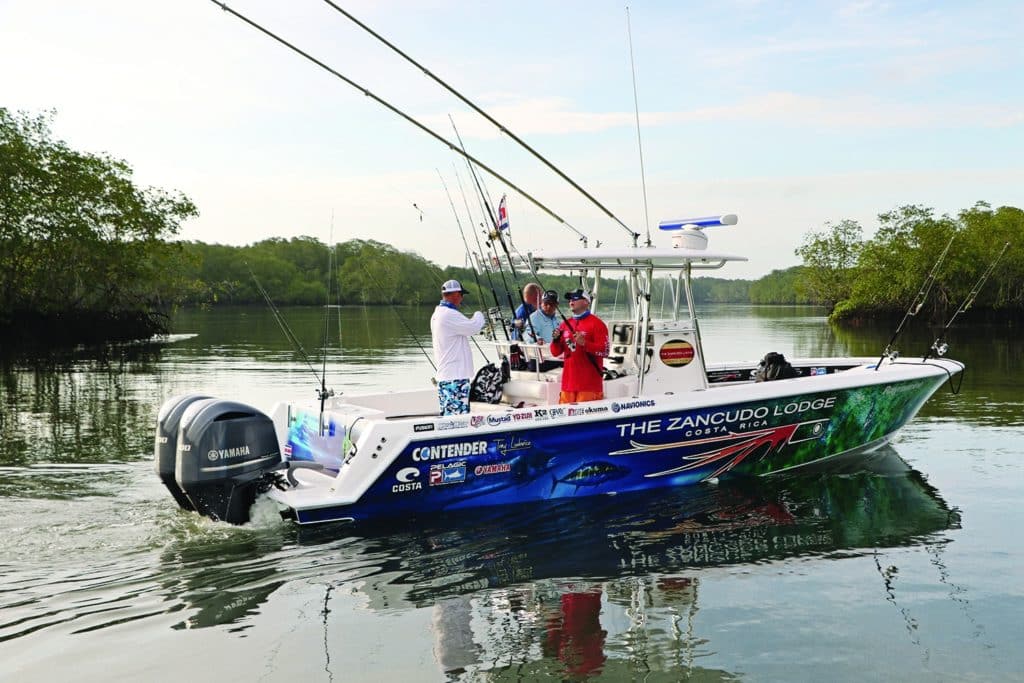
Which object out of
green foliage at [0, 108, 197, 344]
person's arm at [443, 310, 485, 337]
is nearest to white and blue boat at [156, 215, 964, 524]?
person's arm at [443, 310, 485, 337]

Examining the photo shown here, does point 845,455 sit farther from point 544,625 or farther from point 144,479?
point 144,479

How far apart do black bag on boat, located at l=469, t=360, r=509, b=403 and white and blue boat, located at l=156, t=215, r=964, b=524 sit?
0.27 ft

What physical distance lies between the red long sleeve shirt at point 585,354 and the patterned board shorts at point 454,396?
940 millimetres

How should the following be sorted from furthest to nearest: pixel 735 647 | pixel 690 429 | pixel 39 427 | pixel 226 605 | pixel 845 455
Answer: pixel 39 427, pixel 845 455, pixel 690 429, pixel 226 605, pixel 735 647

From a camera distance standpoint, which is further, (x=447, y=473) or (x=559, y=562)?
(x=447, y=473)

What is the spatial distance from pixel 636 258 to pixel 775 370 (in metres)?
2.36

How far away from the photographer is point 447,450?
7.17 metres

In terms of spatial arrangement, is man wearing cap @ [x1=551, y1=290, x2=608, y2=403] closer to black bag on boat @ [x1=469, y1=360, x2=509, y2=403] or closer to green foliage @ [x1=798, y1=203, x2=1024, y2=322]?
black bag on boat @ [x1=469, y1=360, x2=509, y2=403]

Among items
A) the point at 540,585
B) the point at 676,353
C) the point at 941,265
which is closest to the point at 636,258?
the point at 676,353

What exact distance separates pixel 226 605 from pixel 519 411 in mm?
2776

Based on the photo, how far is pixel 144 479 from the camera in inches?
346

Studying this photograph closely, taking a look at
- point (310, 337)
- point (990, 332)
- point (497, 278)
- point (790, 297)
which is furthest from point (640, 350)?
point (790, 297)

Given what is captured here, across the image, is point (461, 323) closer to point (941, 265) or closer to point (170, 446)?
point (170, 446)

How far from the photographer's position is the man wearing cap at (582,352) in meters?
7.93
